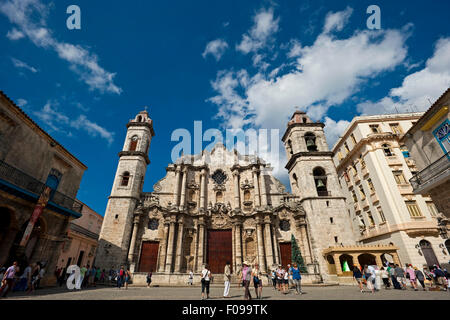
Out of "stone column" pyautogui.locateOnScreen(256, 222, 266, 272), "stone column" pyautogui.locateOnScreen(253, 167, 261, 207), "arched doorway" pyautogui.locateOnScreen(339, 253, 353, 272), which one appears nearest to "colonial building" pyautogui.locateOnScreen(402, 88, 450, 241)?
"arched doorway" pyautogui.locateOnScreen(339, 253, 353, 272)

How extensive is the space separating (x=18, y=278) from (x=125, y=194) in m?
11.8

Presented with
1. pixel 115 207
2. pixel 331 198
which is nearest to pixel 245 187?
pixel 331 198

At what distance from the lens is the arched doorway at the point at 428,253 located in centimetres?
1858

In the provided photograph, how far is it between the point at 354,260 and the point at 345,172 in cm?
1415

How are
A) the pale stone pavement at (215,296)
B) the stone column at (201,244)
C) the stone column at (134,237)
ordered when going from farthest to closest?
the stone column at (201,244) < the stone column at (134,237) < the pale stone pavement at (215,296)

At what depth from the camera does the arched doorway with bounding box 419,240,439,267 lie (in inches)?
731

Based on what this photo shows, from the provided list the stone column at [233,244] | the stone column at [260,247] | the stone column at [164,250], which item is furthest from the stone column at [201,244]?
the stone column at [260,247]

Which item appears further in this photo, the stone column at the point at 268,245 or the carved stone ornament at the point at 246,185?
the carved stone ornament at the point at 246,185

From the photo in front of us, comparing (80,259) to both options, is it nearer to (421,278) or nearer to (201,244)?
(201,244)

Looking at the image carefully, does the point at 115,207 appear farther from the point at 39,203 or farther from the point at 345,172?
the point at 345,172

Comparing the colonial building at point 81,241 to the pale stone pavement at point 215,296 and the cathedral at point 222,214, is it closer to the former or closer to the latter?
the cathedral at point 222,214

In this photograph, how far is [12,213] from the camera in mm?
11492

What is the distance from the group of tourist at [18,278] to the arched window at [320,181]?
2398cm
